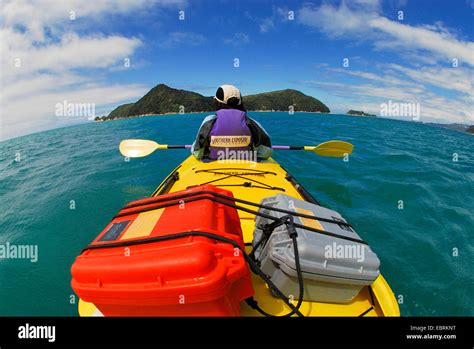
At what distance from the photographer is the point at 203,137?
16.2 ft

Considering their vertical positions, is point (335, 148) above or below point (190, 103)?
below

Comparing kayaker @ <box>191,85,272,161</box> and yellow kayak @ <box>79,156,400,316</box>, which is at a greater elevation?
kayaker @ <box>191,85,272,161</box>

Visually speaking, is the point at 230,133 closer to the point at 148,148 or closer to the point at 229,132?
the point at 229,132

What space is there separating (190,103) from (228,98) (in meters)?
101

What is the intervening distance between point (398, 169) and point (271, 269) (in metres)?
8.65

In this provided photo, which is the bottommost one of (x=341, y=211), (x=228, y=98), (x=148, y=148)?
(x=341, y=211)

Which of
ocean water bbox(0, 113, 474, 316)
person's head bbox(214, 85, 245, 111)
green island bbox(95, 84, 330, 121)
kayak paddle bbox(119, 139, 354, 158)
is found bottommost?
ocean water bbox(0, 113, 474, 316)

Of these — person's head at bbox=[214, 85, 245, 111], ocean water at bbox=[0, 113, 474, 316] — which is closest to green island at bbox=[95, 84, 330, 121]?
ocean water at bbox=[0, 113, 474, 316]

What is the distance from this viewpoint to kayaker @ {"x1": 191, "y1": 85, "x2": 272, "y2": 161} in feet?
15.4

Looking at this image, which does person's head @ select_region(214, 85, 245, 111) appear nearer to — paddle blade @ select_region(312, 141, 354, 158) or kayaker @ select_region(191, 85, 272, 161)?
kayaker @ select_region(191, 85, 272, 161)

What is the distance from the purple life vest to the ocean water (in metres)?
2.95

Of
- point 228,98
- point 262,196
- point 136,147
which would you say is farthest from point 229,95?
point 136,147
